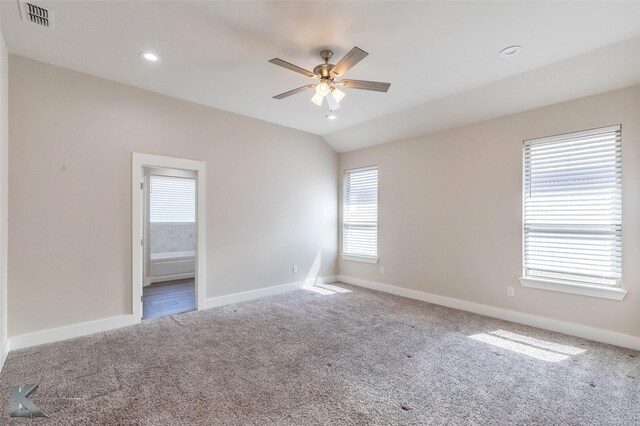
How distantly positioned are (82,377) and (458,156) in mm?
5106

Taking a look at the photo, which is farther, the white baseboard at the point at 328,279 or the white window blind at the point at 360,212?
the white baseboard at the point at 328,279

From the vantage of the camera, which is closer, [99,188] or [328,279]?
[99,188]

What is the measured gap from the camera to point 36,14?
8.11ft

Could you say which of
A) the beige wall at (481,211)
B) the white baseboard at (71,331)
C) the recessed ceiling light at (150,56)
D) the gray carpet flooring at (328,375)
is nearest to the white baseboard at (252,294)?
the white baseboard at (71,331)

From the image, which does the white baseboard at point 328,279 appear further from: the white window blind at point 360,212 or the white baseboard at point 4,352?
the white baseboard at point 4,352

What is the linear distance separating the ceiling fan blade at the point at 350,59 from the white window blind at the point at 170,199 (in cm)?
489

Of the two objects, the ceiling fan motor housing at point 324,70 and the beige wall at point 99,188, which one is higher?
the ceiling fan motor housing at point 324,70

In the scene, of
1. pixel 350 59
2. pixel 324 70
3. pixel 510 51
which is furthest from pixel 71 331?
pixel 510 51

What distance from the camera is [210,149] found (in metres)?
4.59

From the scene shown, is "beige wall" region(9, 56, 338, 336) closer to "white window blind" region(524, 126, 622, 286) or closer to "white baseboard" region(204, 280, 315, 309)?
"white baseboard" region(204, 280, 315, 309)

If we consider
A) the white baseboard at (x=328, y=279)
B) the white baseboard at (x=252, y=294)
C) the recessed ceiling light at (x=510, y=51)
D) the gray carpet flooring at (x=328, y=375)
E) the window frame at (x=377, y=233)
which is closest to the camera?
the gray carpet flooring at (x=328, y=375)

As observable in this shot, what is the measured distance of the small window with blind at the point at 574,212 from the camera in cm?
333

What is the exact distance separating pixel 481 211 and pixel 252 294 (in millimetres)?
3738

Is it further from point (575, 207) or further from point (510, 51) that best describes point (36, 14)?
point (575, 207)
